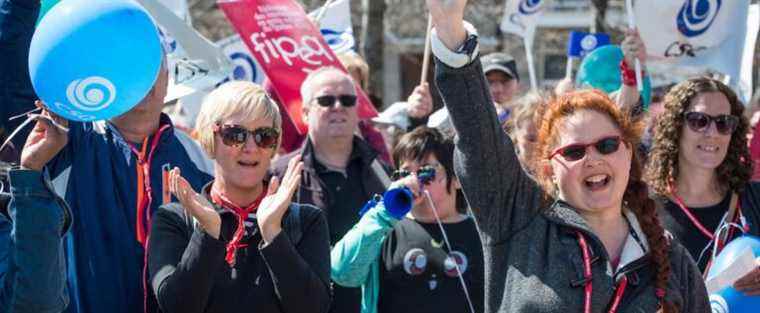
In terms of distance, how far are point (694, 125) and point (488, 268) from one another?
1.94 metres

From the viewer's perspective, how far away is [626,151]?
11.0ft

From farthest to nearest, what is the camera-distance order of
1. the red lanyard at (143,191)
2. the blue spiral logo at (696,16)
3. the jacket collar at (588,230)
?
the blue spiral logo at (696,16), the red lanyard at (143,191), the jacket collar at (588,230)

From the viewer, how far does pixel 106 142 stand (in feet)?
13.4

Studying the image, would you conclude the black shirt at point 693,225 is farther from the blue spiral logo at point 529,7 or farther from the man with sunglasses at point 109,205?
the blue spiral logo at point 529,7

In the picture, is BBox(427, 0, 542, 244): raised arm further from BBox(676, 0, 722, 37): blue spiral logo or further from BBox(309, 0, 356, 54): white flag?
BBox(309, 0, 356, 54): white flag

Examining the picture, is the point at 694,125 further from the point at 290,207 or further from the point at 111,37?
the point at 111,37

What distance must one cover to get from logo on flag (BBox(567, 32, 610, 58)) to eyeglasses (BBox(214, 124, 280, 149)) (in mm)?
4848

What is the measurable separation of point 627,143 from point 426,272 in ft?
4.43

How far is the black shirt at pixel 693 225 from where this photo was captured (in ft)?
15.0

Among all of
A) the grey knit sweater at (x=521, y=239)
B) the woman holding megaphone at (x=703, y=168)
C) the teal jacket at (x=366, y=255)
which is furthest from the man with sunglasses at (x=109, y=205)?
the woman holding megaphone at (x=703, y=168)

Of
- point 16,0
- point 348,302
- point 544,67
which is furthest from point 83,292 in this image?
point 544,67

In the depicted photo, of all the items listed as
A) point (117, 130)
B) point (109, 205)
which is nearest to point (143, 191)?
point (109, 205)

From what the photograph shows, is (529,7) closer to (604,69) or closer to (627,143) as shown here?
(604,69)

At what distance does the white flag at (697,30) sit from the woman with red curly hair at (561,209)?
378 centimetres
